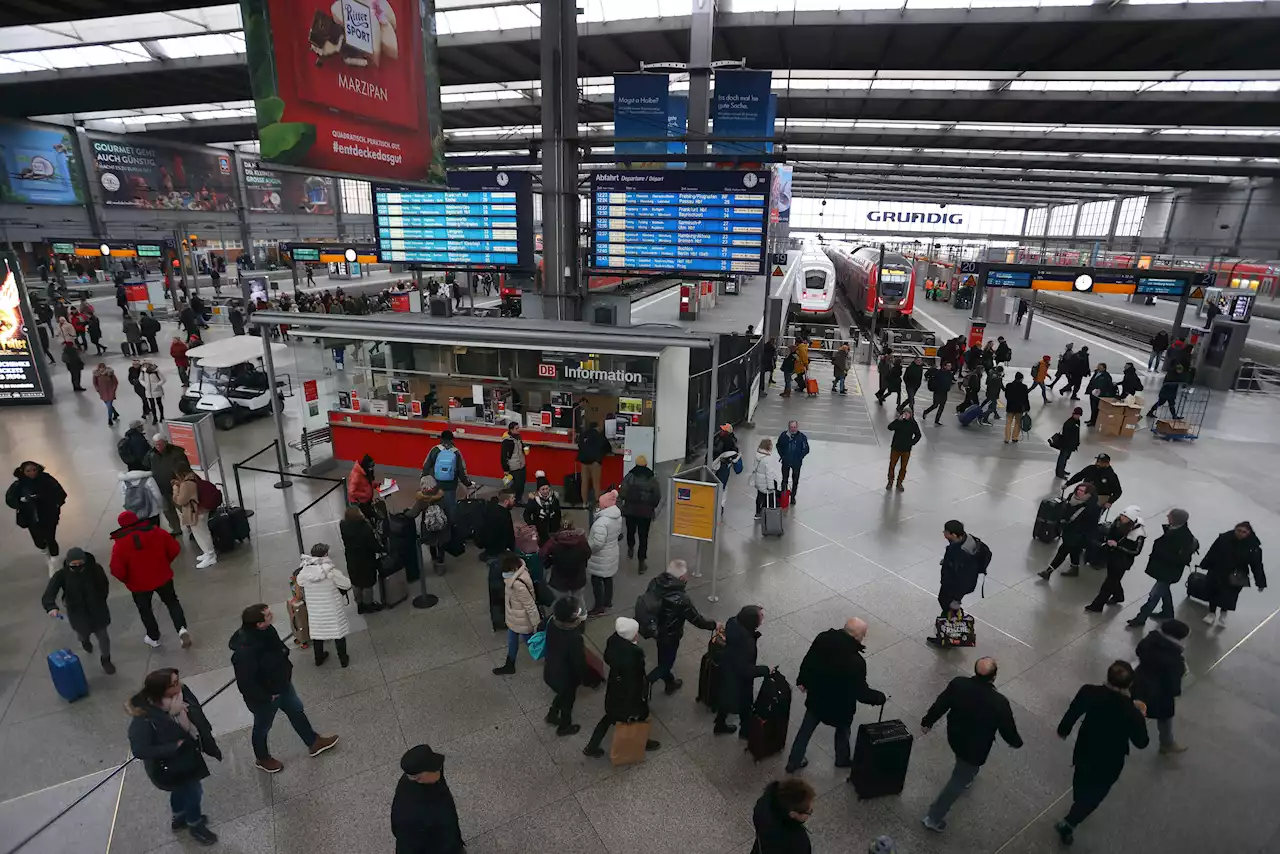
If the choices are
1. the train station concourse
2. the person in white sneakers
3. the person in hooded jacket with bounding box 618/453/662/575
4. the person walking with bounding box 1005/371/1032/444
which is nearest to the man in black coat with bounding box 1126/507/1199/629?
the train station concourse

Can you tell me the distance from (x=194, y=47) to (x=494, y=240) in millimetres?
18717

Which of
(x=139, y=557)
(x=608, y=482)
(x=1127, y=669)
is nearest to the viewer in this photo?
(x=1127, y=669)

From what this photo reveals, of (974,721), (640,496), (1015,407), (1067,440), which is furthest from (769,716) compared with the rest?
(1015,407)

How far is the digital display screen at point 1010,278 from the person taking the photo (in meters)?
20.1

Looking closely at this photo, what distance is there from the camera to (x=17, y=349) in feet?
49.2

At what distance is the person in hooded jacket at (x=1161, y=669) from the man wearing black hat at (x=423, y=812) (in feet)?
17.5

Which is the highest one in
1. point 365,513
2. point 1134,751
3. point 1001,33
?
point 1001,33

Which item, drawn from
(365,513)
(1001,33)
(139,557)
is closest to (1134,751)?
(365,513)

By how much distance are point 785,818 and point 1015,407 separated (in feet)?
43.2

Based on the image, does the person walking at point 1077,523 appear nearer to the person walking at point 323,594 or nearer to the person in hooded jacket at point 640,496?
the person in hooded jacket at point 640,496

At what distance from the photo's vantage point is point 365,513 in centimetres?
788

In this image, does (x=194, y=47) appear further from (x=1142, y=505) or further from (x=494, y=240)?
(x=1142, y=505)

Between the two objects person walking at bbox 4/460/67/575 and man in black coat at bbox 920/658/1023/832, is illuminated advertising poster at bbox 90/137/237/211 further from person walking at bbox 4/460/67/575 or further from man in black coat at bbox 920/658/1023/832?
man in black coat at bbox 920/658/1023/832

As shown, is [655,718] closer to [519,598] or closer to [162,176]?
[519,598]
